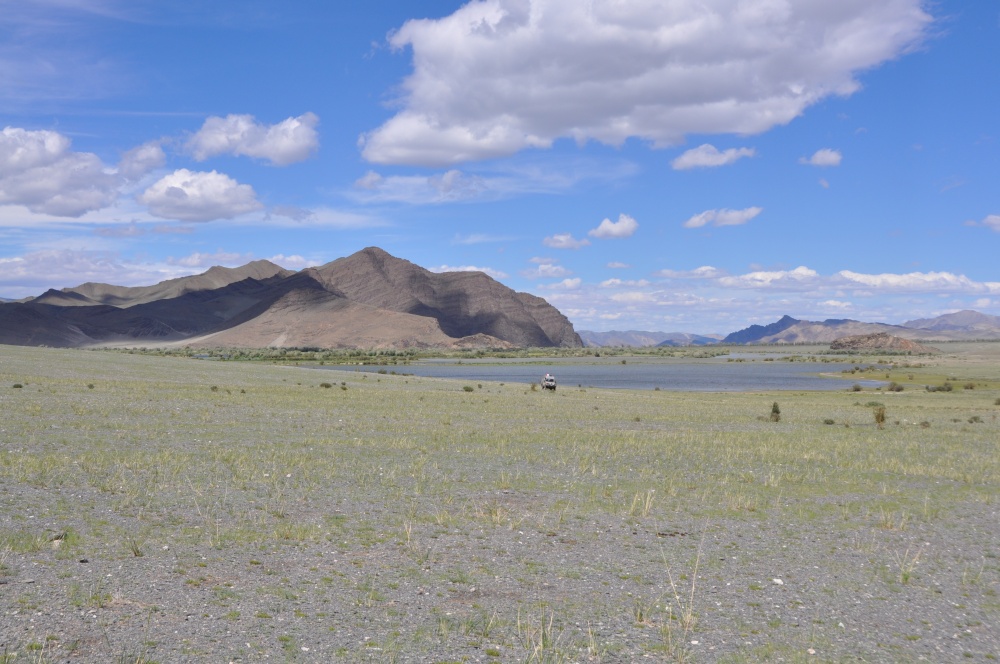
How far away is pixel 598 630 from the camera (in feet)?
31.0

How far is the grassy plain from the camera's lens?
353 inches

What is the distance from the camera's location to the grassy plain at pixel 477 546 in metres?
8.98

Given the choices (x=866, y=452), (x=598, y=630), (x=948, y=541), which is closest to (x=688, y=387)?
(x=866, y=452)

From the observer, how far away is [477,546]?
42.6 ft

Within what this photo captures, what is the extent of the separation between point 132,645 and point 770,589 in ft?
27.3

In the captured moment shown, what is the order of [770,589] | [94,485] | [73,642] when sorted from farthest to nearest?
1. [94,485]
2. [770,589]
3. [73,642]

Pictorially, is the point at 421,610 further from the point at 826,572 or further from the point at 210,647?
the point at 826,572

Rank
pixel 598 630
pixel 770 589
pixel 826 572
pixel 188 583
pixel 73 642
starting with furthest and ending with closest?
pixel 826 572 < pixel 770 589 < pixel 188 583 < pixel 598 630 < pixel 73 642

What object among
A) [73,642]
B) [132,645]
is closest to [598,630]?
[132,645]

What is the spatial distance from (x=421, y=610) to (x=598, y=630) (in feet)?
7.29

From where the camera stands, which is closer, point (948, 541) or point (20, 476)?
point (948, 541)

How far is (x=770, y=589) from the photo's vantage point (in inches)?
442

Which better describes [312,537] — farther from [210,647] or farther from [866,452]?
[866,452]

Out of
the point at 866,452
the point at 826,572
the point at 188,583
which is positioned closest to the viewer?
the point at 188,583
